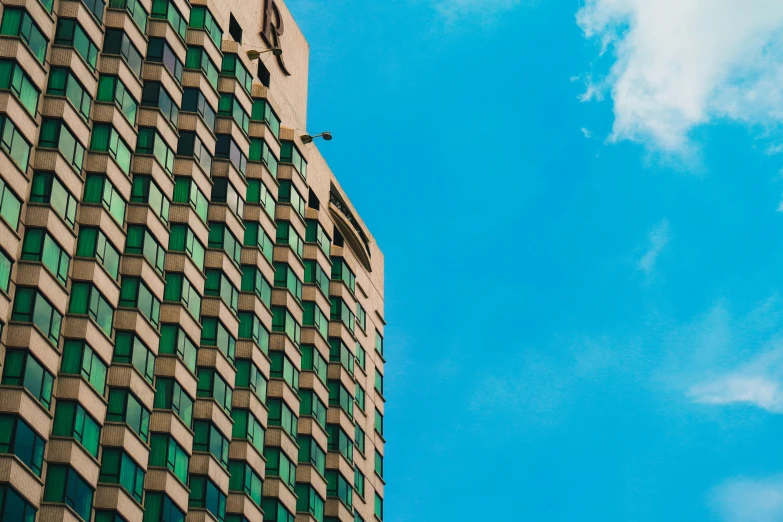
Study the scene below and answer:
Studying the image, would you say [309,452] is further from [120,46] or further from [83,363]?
[120,46]

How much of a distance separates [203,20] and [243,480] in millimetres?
32186

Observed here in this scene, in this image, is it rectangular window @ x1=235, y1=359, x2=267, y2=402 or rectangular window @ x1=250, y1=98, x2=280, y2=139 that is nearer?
rectangular window @ x1=235, y1=359, x2=267, y2=402

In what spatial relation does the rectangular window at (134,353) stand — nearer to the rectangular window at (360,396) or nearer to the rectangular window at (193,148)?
the rectangular window at (193,148)

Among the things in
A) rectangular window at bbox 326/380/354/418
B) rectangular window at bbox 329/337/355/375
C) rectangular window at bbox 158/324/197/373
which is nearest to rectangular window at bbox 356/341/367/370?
rectangular window at bbox 329/337/355/375

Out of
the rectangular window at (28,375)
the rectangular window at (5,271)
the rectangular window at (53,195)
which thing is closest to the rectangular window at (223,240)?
the rectangular window at (53,195)

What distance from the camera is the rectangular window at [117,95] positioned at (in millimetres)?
92375

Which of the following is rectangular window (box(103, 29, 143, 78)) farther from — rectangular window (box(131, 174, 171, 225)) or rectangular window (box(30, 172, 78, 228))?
rectangular window (box(30, 172, 78, 228))

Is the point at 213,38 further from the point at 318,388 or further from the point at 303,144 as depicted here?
the point at 318,388

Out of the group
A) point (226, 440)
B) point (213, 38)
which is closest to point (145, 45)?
point (213, 38)

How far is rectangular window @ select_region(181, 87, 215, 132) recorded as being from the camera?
10125 cm

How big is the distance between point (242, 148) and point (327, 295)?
15379mm

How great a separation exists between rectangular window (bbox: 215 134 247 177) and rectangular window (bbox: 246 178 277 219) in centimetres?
198

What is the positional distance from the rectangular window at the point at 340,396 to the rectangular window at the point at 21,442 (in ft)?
124

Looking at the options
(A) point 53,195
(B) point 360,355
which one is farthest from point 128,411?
(B) point 360,355
